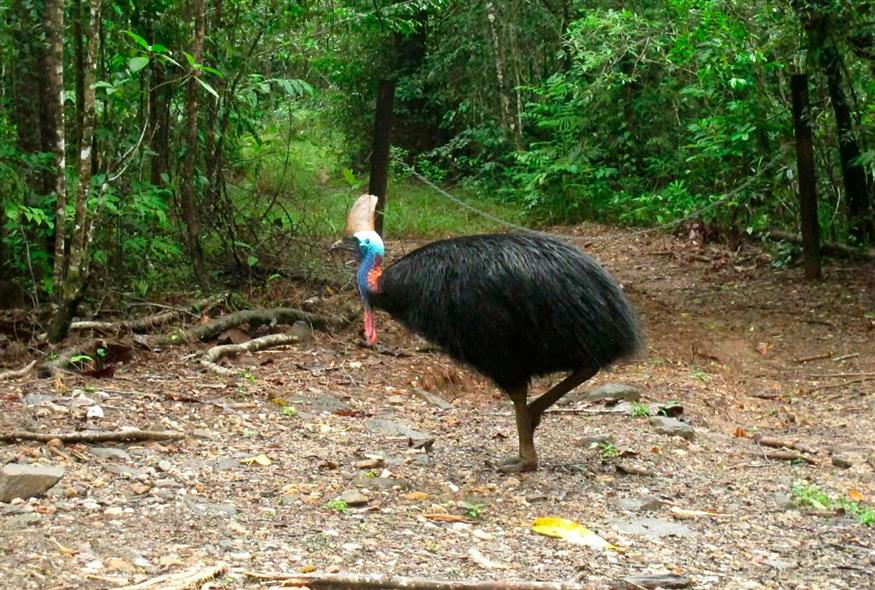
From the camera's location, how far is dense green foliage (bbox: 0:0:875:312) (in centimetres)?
677

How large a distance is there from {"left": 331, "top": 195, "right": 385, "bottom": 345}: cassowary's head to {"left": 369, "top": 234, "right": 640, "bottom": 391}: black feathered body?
32 centimetres

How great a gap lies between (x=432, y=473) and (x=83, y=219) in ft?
7.89

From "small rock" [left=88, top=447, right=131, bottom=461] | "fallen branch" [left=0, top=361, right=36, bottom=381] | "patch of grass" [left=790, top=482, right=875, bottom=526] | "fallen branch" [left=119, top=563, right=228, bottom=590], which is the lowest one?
"patch of grass" [left=790, top=482, right=875, bottom=526]

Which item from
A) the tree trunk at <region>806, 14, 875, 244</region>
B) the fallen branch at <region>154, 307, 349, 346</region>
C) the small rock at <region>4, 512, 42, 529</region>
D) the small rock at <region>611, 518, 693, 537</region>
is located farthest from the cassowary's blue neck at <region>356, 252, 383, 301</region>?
the tree trunk at <region>806, 14, 875, 244</region>

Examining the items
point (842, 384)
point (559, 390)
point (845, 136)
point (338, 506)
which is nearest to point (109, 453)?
point (338, 506)

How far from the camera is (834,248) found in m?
9.42

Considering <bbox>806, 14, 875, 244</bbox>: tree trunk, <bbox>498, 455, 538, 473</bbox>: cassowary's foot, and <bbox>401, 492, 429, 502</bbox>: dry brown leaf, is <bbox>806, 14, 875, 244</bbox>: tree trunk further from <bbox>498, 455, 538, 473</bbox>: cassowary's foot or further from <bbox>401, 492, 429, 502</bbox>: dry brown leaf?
<bbox>401, 492, 429, 502</bbox>: dry brown leaf

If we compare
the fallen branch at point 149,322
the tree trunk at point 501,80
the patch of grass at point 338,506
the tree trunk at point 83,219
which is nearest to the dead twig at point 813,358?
the fallen branch at point 149,322

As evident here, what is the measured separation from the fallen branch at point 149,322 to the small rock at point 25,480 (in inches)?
97.0

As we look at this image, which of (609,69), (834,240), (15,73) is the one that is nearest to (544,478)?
(15,73)

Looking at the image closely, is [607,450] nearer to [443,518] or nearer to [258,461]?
[443,518]

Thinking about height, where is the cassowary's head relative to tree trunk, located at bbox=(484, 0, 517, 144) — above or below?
below

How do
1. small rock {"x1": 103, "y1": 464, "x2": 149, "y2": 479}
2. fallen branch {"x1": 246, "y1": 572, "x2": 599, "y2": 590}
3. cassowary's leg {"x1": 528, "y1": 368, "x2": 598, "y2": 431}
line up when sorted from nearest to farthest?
fallen branch {"x1": 246, "y1": 572, "x2": 599, "y2": 590} → small rock {"x1": 103, "y1": 464, "x2": 149, "y2": 479} → cassowary's leg {"x1": 528, "y1": 368, "x2": 598, "y2": 431}

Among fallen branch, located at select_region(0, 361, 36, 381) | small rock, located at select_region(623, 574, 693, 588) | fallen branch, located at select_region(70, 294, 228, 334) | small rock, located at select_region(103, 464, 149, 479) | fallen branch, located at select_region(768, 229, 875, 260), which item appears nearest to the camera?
small rock, located at select_region(623, 574, 693, 588)
